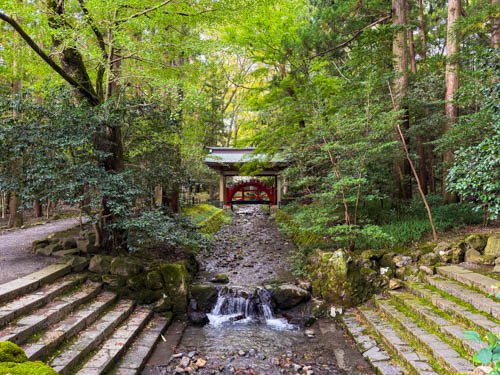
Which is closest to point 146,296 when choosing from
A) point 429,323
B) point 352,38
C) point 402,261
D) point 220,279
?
point 220,279

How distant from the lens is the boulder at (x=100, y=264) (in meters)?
5.50

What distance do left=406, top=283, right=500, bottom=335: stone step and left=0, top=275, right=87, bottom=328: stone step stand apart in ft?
18.5

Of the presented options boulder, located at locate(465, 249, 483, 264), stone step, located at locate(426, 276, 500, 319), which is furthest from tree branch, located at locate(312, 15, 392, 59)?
stone step, located at locate(426, 276, 500, 319)

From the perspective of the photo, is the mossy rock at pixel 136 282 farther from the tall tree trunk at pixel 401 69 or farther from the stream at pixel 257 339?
the tall tree trunk at pixel 401 69

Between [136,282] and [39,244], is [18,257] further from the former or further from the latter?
[136,282]

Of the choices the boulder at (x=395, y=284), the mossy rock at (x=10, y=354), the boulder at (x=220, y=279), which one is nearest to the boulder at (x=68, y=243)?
the boulder at (x=220, y=279)

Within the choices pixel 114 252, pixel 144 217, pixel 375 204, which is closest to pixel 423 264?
pixel 375 204

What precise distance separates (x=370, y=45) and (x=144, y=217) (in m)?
7.11

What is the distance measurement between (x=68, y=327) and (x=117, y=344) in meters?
0.68

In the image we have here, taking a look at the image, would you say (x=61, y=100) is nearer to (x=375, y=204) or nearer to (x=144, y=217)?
(x=144, y=217)

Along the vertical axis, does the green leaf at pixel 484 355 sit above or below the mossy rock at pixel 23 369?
above

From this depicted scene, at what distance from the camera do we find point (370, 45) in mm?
7762

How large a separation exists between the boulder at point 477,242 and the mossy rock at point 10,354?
6.70m

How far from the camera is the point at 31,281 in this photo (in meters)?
4.43
